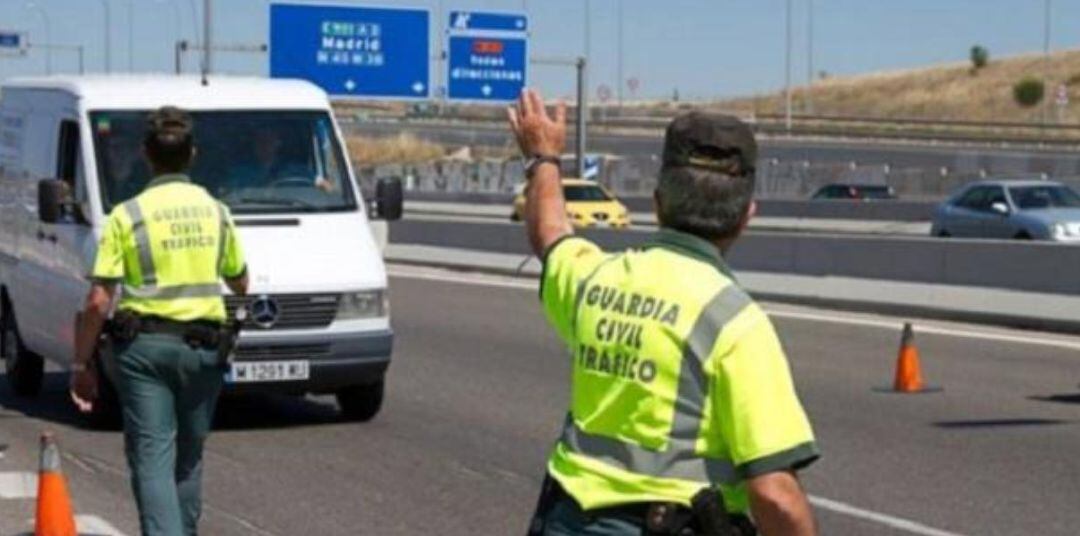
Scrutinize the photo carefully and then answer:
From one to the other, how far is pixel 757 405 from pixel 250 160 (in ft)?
36.5

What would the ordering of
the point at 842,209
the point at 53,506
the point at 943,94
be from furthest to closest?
1. the point at 943,94
2. the point at 842,209
3. the point at 53,506

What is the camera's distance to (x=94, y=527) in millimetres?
11266

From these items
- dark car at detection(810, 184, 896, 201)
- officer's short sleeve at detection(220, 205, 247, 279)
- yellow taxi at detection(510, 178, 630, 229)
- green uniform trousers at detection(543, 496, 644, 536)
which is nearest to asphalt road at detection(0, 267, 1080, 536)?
officer's short sleeve at detection(220, 205, 247, 279)

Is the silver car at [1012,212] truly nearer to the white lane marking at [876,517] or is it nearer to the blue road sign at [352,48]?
the blue road sign at [352,48]

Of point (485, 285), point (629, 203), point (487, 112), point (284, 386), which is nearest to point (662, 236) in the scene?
point (284, 386)

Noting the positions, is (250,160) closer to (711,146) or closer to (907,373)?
(907,373)

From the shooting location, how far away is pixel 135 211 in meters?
9.23

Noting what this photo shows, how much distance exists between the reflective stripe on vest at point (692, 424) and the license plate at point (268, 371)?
33.0ft

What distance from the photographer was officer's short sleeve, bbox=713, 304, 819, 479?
4398mm

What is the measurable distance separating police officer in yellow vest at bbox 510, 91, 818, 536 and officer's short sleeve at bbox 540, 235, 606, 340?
3 centimetres

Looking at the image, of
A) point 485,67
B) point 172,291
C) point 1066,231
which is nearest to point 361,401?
point 172,291

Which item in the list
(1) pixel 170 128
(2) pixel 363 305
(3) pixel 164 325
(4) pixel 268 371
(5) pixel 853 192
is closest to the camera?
(1) pixel 170 128

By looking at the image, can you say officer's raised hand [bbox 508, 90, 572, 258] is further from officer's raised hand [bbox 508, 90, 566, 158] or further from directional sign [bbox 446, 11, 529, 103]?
directional sign [bbox 446, 11, 529, 103]

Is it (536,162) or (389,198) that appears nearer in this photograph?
(536,162)
